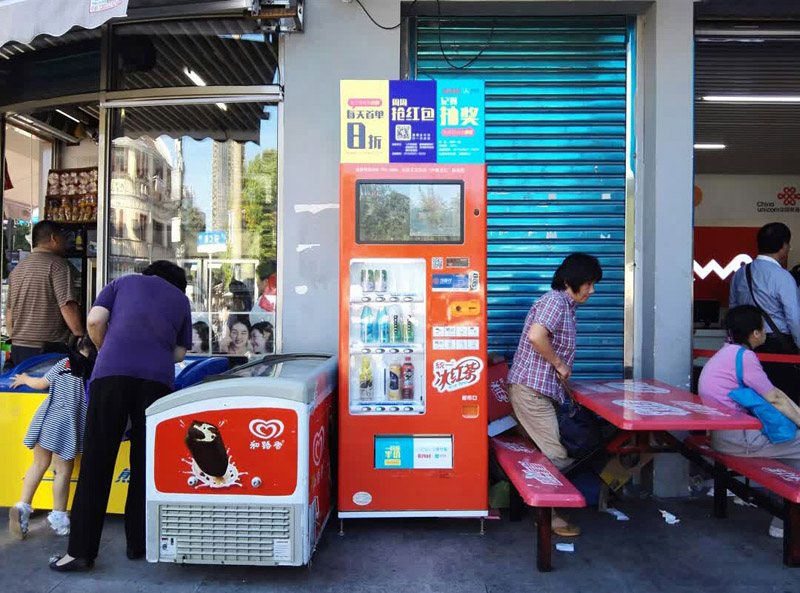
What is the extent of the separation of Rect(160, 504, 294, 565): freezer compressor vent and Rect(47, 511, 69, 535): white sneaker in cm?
115

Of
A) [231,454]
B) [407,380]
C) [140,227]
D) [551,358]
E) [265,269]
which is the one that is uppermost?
[140,227]

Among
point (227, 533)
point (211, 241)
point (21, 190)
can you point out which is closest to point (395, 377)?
point (227, 533)

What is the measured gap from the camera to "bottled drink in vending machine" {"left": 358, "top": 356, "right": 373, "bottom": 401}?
3.98 meters

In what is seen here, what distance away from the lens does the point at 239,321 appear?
5.37m

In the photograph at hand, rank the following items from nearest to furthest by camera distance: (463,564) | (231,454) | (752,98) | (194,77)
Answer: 1. (231,454)
2. (463,564)
3. (194,77)
4. (752,98)

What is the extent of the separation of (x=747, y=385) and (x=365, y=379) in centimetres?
245

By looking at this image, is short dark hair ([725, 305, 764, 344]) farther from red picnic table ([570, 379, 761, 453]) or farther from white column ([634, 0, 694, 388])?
white column ([634, 0, 694, 388])

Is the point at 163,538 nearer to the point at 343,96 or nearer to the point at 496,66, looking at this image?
the point at 343,96

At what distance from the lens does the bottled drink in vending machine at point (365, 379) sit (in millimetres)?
3984

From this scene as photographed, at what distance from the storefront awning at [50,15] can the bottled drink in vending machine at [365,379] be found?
270 cm

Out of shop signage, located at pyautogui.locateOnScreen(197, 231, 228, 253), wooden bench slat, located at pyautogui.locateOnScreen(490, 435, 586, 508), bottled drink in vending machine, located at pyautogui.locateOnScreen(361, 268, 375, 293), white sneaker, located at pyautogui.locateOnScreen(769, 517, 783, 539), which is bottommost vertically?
white sneaker, located at pyautogui.locateOnScreen(769, 517, 783, 539)

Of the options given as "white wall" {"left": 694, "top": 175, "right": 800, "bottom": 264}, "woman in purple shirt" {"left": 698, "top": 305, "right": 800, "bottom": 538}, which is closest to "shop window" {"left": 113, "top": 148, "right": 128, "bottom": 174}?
"woman in purple shirt" {"left": 698, "top": 305, "right": 800, "bottom": 538}

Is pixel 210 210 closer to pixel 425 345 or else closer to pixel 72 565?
pixel 425 345

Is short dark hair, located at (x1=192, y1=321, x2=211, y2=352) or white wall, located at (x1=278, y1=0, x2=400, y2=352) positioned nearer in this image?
white wall, located at (x1=278, y1=0, x2=400, y2=352)
